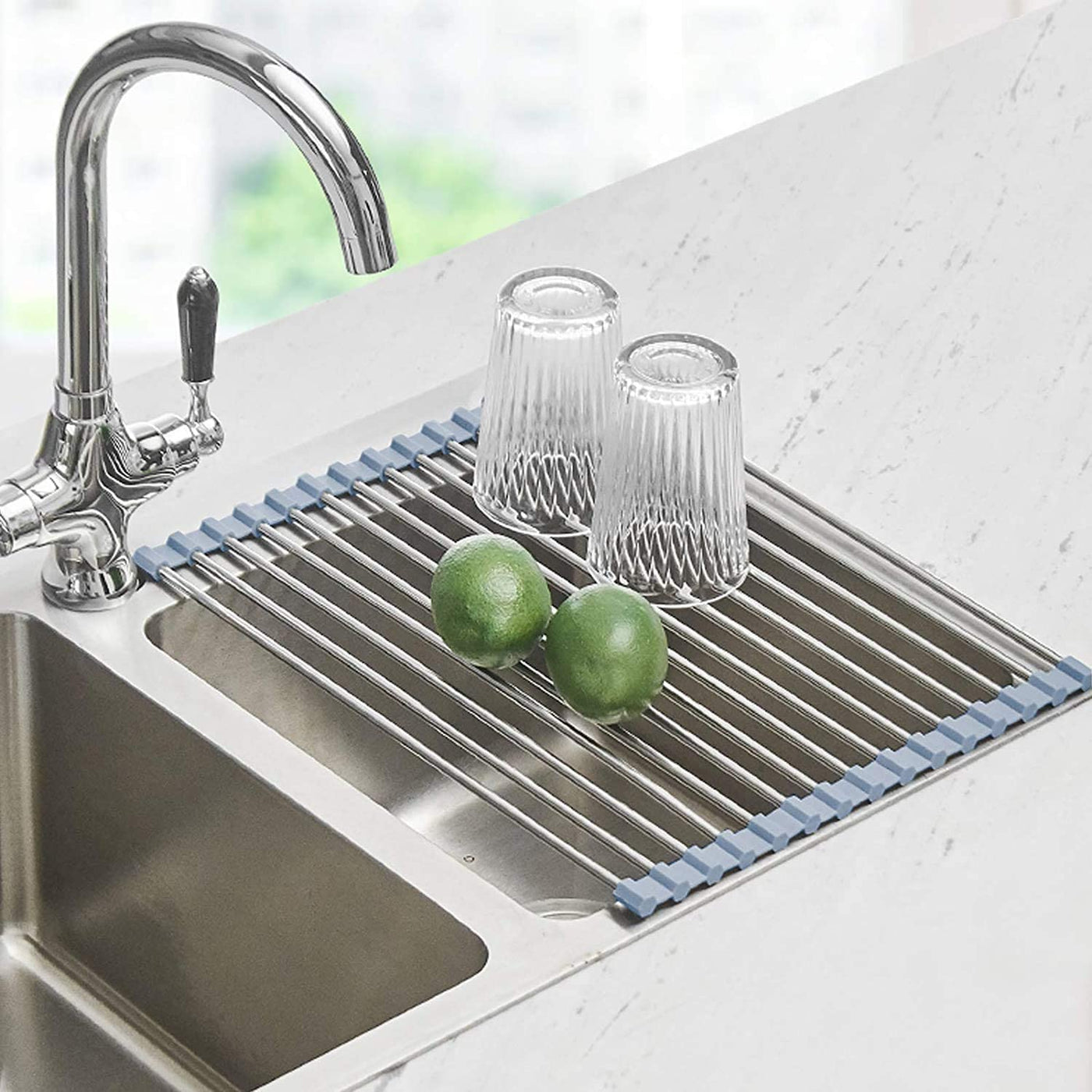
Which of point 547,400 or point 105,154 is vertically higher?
point 105,154

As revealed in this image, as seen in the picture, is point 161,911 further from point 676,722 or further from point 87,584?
point 676,722

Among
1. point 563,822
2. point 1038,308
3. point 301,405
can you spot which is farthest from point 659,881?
point 1038,308

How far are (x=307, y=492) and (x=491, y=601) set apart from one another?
0.24 meters

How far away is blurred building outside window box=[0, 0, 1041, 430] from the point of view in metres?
4.54

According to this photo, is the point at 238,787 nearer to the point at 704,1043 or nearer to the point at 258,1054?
the point at 258,1054

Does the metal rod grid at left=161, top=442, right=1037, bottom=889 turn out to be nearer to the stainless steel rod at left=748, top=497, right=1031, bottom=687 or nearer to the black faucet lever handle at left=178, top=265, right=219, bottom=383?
the stainless steel rod at left=748, top=497, right=1031, bottom=687

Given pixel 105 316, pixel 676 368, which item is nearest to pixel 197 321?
pixel 105 316

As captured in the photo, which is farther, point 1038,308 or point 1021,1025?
point 1038,308

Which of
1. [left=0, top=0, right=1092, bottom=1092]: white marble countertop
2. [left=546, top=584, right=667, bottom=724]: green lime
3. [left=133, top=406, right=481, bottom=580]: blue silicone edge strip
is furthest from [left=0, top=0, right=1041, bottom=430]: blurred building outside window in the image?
[left=546, top=584, right=667, bottom=724]: green lime

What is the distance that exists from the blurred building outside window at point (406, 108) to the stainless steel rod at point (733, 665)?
10.3 ft

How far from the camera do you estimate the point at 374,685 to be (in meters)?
1.36

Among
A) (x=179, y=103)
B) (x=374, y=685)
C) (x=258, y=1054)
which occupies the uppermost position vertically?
(x=374, y=685)

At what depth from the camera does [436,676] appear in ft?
4.33

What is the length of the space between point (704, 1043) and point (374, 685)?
1.32 ft
